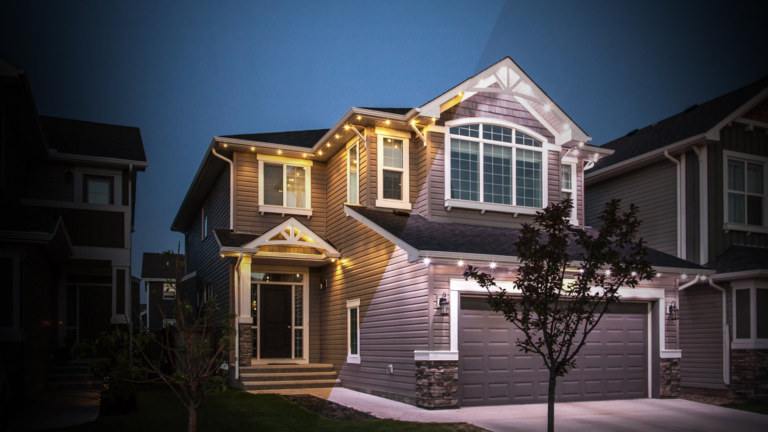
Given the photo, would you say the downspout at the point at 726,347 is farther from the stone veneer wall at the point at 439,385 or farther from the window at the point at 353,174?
the window at the point at 353,174

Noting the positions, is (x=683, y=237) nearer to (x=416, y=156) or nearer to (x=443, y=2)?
(x=416, y=156)

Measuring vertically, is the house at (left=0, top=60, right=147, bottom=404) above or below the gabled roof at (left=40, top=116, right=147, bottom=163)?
below

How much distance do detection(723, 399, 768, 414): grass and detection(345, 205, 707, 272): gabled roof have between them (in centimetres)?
274

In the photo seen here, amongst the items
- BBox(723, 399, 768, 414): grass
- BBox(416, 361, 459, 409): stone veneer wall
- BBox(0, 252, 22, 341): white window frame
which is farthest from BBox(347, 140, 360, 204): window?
BBox(723, 399, 768, 414): grass

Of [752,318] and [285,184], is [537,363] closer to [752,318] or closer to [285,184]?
[752,318]

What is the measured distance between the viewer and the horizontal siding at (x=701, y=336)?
14.3 m

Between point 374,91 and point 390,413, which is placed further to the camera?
point 374,91

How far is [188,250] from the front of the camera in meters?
22.9

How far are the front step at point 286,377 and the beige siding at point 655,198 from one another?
905 centimetres

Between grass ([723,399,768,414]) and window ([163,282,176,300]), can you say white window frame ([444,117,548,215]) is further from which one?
window ([163,282,176,300])

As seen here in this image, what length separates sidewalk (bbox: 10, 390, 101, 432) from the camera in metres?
8.69

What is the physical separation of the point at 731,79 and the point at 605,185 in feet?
15.2

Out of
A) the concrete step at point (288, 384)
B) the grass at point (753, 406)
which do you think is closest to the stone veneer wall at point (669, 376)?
the grass at point (753, 406)

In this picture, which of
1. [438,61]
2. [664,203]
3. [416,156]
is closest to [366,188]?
[416,156]
